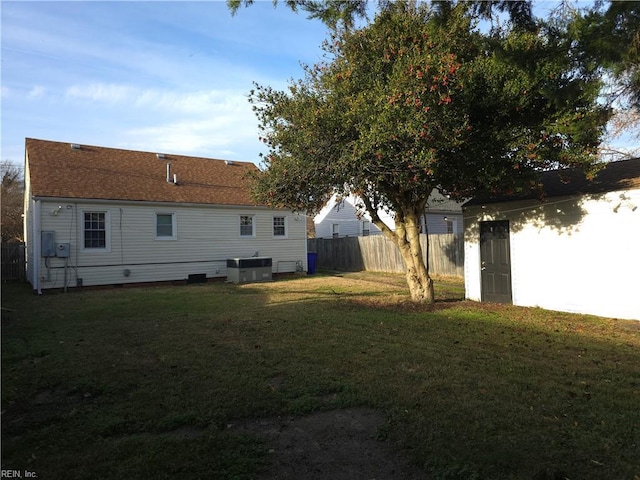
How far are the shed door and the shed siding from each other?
7.9 inches

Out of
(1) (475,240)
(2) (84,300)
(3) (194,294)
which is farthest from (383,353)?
(2) (84,300)

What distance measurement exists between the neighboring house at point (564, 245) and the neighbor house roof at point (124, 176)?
24.8 ft

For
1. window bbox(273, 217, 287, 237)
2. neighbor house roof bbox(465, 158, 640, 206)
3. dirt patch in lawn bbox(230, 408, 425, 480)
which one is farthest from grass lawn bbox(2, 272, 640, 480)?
window bbox(273, 217, 287, 237)

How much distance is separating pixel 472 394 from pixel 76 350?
5639 mm

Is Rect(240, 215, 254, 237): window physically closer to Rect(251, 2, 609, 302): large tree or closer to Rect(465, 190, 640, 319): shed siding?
Rect(251, 2, 609, 302): large tree

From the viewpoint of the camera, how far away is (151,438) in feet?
12.2

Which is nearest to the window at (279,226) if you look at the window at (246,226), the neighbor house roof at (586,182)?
the window at (246,226)

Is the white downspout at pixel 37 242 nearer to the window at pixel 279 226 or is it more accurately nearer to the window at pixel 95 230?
the window at pixel 95 230

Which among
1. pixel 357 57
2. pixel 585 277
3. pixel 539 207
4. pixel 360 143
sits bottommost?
pixel 585 277

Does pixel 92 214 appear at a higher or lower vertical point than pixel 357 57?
lower

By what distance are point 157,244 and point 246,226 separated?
4.08m

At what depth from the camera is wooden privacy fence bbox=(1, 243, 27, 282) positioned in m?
20.0

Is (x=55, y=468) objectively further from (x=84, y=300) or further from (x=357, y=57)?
(x=84, y=300)

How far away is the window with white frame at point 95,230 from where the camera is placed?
1600 cm
